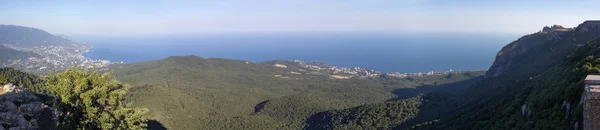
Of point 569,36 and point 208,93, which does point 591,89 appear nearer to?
point 569,36

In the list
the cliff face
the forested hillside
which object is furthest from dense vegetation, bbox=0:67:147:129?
the forested hillside

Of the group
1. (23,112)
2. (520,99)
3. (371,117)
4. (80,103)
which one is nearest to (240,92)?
(371,117)

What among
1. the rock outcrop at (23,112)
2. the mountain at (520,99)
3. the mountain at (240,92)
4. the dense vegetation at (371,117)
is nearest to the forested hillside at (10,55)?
the mountain at (240,92)

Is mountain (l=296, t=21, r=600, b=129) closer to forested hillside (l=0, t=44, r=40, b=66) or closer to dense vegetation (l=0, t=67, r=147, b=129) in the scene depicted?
dense vegetation (l=0, t=67, r=147, b=129)

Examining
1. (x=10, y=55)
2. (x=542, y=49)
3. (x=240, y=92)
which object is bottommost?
(x=10, y=55)

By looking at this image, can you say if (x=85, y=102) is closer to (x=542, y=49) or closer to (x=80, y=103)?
(x=80, y=103)
